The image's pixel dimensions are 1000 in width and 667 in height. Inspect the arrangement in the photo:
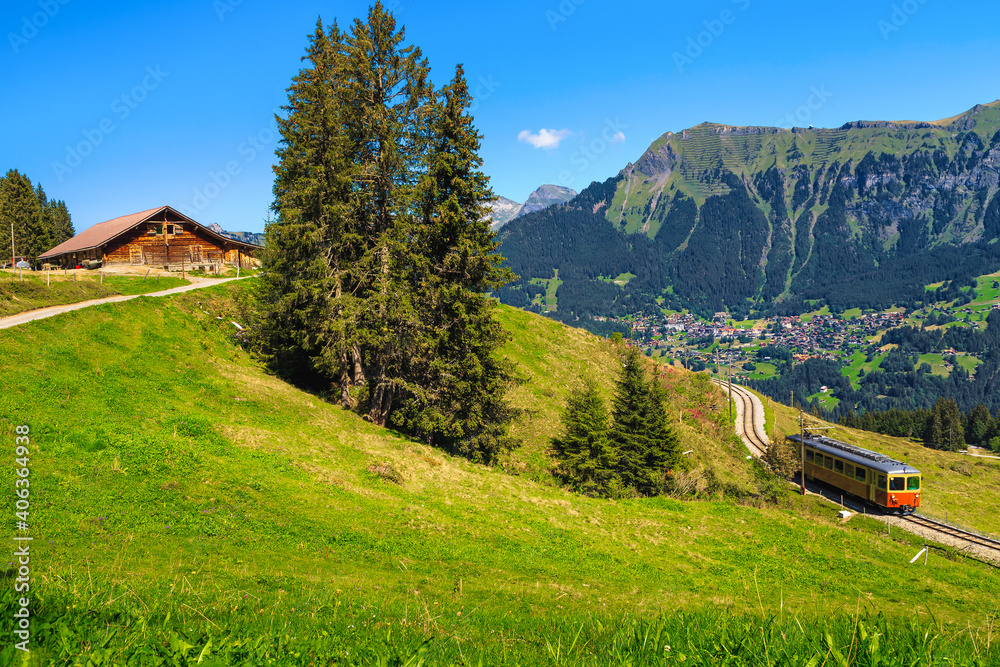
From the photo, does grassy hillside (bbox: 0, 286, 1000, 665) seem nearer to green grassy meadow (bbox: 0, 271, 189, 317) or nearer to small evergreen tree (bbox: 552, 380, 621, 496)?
small evergreen tree (bbox: 552, 380, 621, 496)

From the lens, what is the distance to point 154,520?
12297mm

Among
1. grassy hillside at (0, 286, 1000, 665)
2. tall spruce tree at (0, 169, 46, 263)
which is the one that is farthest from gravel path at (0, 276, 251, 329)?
tall spruce tree at (0, 169, 46, 263)

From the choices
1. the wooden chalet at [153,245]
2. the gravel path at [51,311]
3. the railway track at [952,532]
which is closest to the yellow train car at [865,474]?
the railway track at [952,532]

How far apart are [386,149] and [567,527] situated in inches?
818

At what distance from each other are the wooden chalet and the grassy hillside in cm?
2681

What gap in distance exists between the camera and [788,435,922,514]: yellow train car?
122 feet

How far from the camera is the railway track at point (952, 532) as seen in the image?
104 ft

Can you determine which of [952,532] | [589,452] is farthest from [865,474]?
[589,452]

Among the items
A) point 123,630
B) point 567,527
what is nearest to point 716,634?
point 123,630

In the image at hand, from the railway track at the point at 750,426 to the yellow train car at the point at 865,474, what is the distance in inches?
201

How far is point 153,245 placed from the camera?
170 feet

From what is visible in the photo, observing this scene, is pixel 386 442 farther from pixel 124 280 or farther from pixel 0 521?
pixel 124 280

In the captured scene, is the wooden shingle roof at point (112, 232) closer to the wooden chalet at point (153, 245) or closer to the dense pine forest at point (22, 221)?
the wooden chalet at point (153, 245)

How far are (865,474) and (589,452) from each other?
25.8 metres
